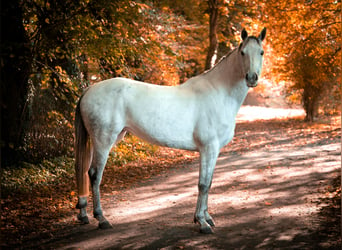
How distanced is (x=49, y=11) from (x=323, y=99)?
49.5ft

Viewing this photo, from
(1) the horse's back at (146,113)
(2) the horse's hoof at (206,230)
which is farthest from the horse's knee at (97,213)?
(2) the horse's hoof at (206,230)

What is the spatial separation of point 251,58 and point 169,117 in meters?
1.28

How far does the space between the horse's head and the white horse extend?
179mm

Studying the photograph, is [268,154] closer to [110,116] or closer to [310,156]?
[310,156]

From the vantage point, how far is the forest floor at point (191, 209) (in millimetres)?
4684

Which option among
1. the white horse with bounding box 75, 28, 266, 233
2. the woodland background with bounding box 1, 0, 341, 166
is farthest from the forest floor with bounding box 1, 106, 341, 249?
the woodland background with bounding box 1, 0, 341, 166

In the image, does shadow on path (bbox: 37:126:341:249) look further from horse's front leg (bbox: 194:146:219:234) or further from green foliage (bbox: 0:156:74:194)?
green foliage (bbox: 0:156:74:194)

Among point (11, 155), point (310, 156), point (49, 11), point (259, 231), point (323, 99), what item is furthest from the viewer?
point (323, 99)

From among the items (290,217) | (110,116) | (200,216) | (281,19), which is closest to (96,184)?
(110,116)

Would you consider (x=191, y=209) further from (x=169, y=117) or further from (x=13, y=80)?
(x=13, y=80)

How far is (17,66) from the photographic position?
6.95 metres

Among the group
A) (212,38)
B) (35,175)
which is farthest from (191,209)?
(212,38)

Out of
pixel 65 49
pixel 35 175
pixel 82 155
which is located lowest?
pixel 35 175

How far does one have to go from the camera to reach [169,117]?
514cm
